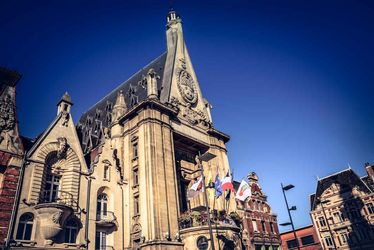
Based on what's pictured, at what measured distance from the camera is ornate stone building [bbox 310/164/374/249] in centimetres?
5331

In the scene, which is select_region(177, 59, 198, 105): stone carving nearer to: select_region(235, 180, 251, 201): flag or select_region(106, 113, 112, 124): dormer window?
select_region(106, 113, 112, 124): dormer window

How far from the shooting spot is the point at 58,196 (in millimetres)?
27344

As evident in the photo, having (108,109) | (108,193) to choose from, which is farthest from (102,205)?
(108,109)

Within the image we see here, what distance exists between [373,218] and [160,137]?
45.5m

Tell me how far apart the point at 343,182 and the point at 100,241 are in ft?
172

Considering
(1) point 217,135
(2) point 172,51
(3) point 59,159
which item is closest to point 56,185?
(3) point 59,159

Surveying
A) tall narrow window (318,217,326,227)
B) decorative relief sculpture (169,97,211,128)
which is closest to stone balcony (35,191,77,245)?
decorative relief sculpture (169,97,211,128)

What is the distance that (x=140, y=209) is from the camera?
94.8 feet

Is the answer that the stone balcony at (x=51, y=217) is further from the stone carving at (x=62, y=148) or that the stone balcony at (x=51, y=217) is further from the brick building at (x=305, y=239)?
the brick building at (x=305, y=239)

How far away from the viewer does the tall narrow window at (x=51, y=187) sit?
87.6ft

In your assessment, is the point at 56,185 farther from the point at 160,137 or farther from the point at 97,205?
the point at 160,137

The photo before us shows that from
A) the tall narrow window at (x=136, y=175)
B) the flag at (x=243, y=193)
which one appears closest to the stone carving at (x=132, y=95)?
the tall narrow window at (x=136, y=175)

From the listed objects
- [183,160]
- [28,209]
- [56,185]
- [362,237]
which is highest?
[183,160]

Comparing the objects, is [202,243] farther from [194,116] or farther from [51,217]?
[194,116]
